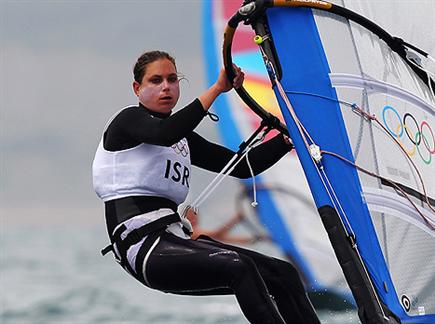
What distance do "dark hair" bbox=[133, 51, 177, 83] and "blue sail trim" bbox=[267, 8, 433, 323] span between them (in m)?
0.39

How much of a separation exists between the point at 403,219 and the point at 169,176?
2.34 ft

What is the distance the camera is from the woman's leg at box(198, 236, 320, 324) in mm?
3066

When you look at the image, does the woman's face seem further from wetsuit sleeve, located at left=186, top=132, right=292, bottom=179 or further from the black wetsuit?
wetsuit sleeve, located at left=186, top=132, right=292, bottom=179

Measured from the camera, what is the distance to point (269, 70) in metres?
2.96

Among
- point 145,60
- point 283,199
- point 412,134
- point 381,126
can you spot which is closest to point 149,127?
point 145,60

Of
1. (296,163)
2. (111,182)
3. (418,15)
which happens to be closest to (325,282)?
(296,163)

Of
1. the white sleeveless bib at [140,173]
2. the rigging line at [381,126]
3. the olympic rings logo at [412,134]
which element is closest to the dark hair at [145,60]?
the white sleeveless bib at [140,173]

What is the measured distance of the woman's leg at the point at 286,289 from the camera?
121 inches

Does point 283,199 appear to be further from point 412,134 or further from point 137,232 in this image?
point 137,232

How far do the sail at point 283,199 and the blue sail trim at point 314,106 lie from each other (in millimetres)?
6845

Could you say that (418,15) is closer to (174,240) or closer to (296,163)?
(174,240)

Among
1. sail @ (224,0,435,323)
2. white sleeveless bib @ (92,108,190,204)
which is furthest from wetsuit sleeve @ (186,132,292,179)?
sail @ (224,0,435,323)

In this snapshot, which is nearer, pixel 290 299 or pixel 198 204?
pixel 290 299

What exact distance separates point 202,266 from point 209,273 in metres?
0.03
